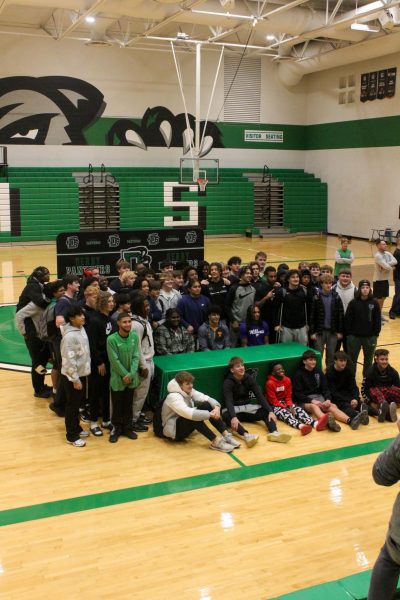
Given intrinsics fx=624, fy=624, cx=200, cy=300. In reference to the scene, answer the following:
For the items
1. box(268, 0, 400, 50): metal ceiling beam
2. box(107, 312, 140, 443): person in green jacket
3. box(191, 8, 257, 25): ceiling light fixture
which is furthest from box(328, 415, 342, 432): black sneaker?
box(191, 8, 257, 25): ceiling light fixture

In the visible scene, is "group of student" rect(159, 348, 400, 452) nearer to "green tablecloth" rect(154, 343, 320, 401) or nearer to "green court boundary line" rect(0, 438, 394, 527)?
"green tablecloth" rect(154, 343, 320, 401)

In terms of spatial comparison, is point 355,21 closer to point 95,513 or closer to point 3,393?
point 3,393

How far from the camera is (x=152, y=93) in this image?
83.0ft

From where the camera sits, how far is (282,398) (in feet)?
25.2

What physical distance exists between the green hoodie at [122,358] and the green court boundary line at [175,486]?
49.9 inches

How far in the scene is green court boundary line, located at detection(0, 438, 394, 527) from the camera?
5426mm

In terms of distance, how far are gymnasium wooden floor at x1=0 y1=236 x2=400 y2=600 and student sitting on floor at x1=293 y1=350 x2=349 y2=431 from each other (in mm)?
428

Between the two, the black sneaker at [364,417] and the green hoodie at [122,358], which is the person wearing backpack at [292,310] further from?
the green hoodie at [122,358]

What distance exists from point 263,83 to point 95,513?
80.6 feet

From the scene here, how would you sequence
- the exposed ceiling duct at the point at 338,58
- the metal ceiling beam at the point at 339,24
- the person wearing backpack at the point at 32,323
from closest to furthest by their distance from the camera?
the person wearing backpack at the point at 32,323 < the metal ceiling beam at the point at 339,24 < the exposed ceiling duct at the point at 338,58

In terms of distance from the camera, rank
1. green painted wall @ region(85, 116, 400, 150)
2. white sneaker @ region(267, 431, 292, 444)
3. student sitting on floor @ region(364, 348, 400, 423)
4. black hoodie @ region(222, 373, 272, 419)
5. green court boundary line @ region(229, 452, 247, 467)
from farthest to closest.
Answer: green painted wall @ region(85, 116, 400, 150) → student sitting on floor @ region(364, 348, 400, 423) → black hoodie @ region(222, 373, 272, 419) → white sneaker @ region(267, 431, 292, 444) → green court boundary line @ region(229, 452, 247, 467)

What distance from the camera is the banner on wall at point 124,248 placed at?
34.2 feet

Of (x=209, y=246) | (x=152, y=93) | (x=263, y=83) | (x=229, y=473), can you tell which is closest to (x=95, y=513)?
(x=229, y=473)

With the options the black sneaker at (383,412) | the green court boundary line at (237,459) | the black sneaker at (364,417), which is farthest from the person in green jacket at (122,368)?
the black sneaker at (383,412)
